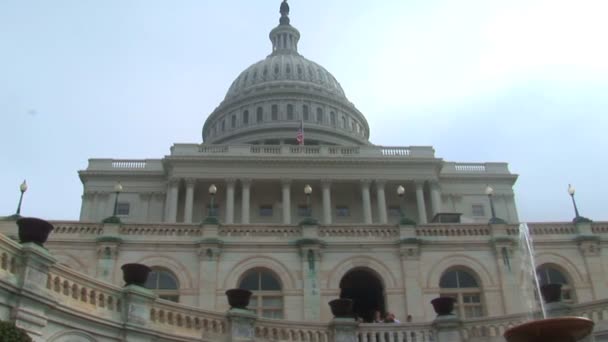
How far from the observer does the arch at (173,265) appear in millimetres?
31094

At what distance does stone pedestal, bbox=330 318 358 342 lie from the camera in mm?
22984

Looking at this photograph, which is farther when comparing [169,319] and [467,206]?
[467,206]

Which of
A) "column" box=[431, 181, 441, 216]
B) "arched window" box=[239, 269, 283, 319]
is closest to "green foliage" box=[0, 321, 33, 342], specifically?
"arched window" box=[239, 269, 283, 319]

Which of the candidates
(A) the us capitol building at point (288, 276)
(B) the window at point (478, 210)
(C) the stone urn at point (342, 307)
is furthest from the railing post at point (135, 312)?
(B) the window at point (478, 210)

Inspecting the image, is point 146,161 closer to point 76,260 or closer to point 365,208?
point 365,208

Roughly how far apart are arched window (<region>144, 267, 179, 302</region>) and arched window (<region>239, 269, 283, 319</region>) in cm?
302

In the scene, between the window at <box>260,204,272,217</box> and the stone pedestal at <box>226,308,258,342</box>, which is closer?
the stone pedestal at <box>226,308,258,342</box>

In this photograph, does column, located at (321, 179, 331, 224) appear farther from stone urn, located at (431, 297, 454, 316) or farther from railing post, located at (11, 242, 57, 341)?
railing post, located at (11, 242, 57, 341)

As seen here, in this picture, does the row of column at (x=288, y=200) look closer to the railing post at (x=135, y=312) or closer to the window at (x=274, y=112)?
the window at (x=274, y=112)

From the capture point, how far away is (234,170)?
72.0 metres

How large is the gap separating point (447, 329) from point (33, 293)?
1385cm

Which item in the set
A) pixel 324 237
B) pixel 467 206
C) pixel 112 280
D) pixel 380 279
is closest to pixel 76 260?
pixel 112 280

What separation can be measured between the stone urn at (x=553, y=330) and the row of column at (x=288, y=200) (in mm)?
54838

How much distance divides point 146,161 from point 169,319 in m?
57.9
